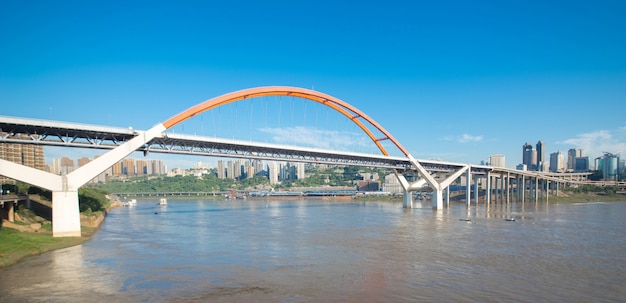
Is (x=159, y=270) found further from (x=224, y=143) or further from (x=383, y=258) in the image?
(x=224, y=143)

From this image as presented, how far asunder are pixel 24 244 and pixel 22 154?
3472 centimetres

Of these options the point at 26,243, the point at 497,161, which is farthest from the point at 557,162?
the point at 26,243

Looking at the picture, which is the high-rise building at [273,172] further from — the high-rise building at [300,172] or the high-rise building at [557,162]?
the high-rise building at [557,162]

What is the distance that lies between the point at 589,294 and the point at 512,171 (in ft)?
181

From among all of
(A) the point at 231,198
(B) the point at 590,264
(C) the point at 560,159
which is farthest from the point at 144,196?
(C) the point at 560,159

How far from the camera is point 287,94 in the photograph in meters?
37.7

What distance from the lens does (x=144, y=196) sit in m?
104

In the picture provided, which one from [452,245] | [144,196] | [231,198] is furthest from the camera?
[144,196]

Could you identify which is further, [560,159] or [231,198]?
[560,159]

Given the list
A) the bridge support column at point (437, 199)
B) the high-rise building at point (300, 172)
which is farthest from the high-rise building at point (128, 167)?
the bridge support column at point (437, 199)

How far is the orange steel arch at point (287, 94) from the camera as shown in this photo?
28773 millimetres

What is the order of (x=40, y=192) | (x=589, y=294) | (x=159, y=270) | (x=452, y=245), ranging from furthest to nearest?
(x=40, y=192) < (x=452, y=245) < (x=159, y=270) < (x=589, y=294)

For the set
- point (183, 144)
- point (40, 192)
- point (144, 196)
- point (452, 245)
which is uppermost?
point (183, 144)

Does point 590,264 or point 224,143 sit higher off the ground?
point 224,143
